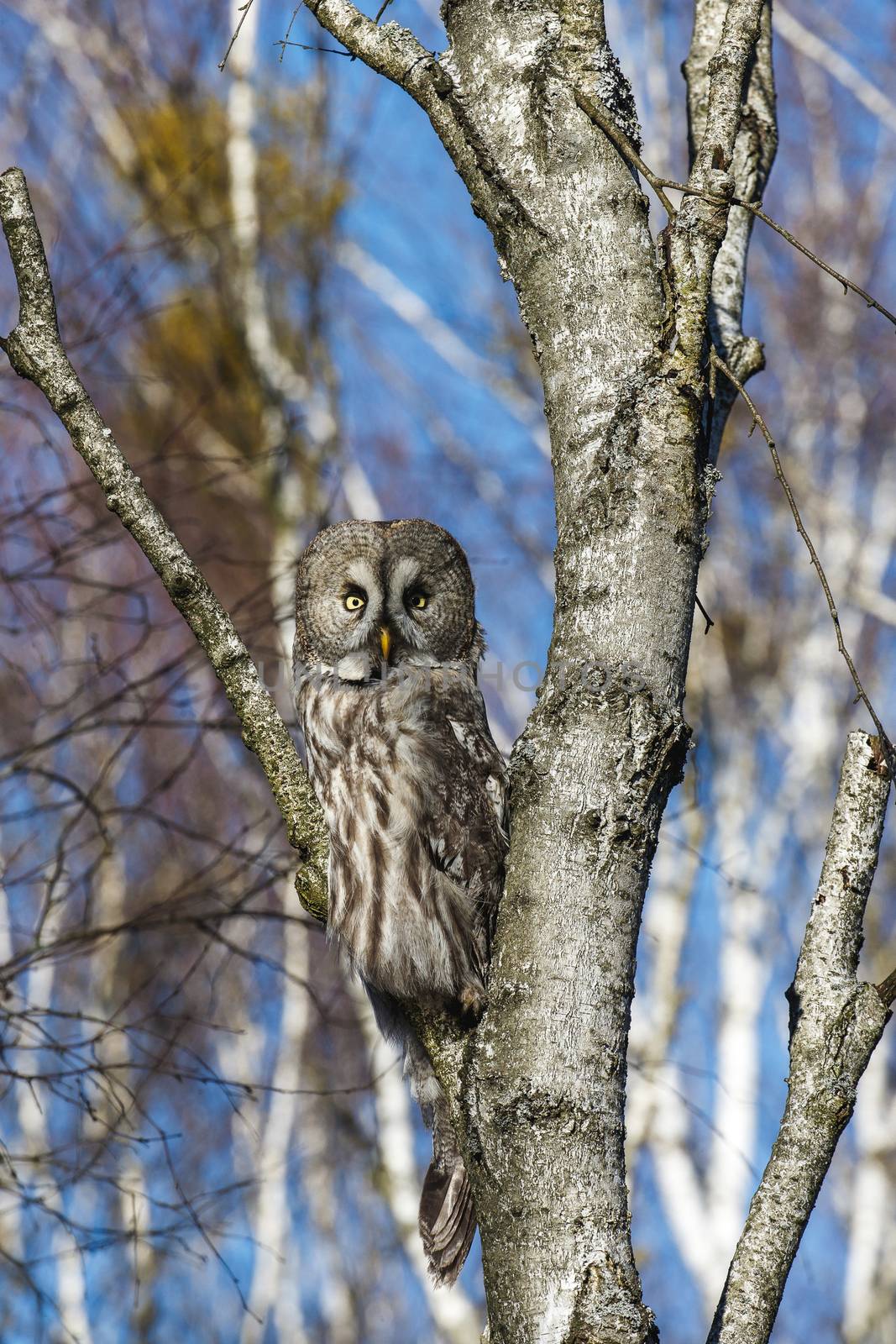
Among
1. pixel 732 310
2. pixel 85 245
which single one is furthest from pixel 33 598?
pixel 85 245

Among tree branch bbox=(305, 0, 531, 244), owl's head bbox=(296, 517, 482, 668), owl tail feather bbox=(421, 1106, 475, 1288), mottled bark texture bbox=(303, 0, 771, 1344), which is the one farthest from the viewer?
owl's head bbox=(296, 517, 482, 668)

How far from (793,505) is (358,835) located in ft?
4.01

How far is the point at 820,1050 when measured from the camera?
1.84m

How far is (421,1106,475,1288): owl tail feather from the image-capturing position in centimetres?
275

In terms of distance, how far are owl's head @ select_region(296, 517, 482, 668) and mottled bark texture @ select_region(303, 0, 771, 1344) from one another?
1.15m

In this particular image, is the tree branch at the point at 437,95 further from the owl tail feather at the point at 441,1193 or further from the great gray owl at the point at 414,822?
the owl tail feather at the point at 441,1193

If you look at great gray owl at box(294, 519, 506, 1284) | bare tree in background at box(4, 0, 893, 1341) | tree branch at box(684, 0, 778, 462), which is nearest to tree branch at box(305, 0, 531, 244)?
bare tree in background at box(4, 0, 893, 1341)

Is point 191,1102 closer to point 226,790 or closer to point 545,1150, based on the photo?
point 226,790

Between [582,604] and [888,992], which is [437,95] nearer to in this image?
[582,604]

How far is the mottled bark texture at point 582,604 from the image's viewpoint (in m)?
1.64

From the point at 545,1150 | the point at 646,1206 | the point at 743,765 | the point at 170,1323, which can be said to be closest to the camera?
the point at 545,1150

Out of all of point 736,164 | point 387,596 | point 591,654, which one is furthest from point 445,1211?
point 736,164

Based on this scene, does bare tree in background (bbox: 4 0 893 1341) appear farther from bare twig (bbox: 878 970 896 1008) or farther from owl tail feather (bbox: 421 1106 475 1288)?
owl tail feather (bbox: 421 1106 475 1288)

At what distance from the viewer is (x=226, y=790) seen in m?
9.13
